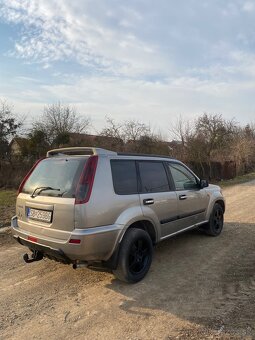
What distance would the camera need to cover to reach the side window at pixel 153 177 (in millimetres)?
4754

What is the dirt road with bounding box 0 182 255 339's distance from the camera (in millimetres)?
3197

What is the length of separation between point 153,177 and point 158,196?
316 millimetres

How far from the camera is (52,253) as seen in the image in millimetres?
3965

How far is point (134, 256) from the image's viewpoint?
4355mm

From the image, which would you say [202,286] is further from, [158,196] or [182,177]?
[182,177]

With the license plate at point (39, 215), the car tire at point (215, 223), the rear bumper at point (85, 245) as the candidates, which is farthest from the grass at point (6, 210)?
the car tire at point (215, 223)

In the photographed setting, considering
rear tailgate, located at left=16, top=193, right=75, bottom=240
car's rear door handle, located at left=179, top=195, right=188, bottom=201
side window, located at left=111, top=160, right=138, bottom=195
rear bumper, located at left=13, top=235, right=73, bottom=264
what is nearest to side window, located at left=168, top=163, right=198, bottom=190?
car's rear door handle, located at left=179, top=195, right=188, bottom=201

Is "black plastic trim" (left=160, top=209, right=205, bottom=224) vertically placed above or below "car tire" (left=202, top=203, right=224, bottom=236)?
above

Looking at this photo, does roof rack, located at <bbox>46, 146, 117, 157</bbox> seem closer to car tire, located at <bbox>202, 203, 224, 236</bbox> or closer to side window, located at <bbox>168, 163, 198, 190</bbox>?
side window, located at <bbox>168, 163, 198, 190</bbox>

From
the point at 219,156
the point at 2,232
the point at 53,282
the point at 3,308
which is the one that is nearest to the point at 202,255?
the point at 53,282

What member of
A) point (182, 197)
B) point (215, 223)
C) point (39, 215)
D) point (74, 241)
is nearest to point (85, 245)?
point (74, 241)

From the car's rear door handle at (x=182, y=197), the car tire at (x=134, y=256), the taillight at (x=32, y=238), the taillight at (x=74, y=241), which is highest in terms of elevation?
the car's rear door handle at (x=182, y=197)

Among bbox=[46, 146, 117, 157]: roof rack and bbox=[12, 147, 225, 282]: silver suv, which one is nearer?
bbox=[12, 147, 225, 282]: silver suv

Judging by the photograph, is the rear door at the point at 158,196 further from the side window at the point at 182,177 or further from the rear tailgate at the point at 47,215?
the rear tailgate at the point at 47,215
